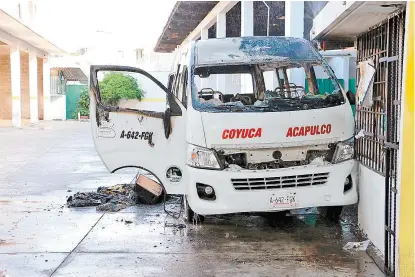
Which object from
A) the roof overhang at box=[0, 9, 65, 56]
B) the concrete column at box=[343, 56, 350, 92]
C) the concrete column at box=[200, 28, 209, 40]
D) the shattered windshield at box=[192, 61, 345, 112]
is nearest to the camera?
the shattered windshield at box=[192, 61, 345, 112]

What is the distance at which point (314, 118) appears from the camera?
20.2 ft

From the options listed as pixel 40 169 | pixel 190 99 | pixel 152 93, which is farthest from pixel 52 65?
pixel 190 99

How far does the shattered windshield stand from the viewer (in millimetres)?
6297

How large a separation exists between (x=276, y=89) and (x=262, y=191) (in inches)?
72.0

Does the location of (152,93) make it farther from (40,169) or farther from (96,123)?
(96,123)

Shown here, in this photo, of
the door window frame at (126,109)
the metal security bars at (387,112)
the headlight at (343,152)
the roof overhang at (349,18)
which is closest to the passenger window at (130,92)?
the door window frame at (126,109)

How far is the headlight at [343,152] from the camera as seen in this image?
20.4 ft

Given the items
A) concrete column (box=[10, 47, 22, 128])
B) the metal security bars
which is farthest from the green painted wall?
the metal security bars

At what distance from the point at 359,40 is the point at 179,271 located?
339 cm

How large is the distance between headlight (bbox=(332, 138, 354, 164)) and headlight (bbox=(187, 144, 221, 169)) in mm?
1342

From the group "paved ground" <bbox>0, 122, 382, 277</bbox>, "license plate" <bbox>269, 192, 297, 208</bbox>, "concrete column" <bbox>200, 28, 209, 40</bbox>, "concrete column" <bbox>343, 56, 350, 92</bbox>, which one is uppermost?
"concrete column" <bbox>200, 28, 209, 40</bbox>

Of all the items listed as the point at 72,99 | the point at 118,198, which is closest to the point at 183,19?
the point at 118,198

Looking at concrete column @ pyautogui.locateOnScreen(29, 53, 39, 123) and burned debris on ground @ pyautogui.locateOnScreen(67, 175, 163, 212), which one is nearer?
burned debris on ground @ pyautogui.locateOnScreen(67, 175, 163, 212)

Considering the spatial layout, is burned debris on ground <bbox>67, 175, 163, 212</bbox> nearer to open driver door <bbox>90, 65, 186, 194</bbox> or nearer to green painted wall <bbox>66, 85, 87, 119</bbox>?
open driver door <bbox>90, 65, 186, 194</bbox>
